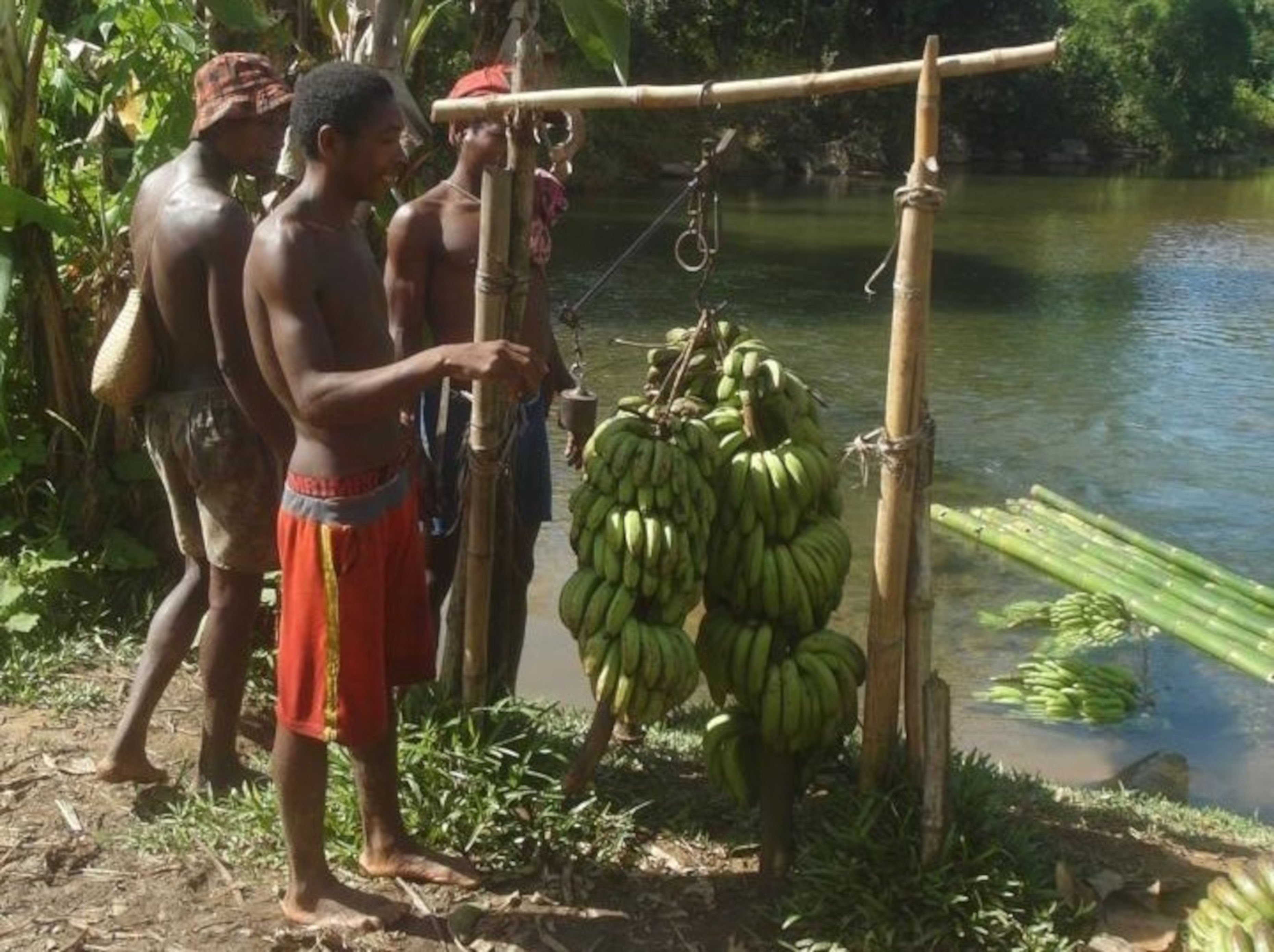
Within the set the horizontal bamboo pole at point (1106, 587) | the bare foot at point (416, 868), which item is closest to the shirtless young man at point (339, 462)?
the bare foot at point (416, 868)

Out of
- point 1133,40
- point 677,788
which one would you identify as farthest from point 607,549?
point 1133,40

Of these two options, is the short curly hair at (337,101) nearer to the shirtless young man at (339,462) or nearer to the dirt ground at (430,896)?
the shirtless young man at (339,462)

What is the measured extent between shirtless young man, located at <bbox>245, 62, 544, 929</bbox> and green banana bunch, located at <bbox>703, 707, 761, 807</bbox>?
0.75 metres

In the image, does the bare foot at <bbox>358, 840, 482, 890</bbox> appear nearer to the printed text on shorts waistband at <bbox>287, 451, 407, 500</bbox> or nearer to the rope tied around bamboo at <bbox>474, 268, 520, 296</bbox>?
the printed text on shorts waistband at <bbox>287, 451, 407, 500</bbox>

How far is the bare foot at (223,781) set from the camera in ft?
13.1

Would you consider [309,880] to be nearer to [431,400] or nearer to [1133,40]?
[431,400]

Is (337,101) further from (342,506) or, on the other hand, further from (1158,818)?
(1158,818)

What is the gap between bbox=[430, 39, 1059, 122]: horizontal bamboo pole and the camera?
309cm

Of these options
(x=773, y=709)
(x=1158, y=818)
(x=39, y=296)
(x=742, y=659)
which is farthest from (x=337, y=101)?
(x=1158, y=818)

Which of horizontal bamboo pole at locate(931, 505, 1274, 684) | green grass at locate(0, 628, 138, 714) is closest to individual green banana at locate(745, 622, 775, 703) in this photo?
green grass at locate(0, 628, 138, 714)

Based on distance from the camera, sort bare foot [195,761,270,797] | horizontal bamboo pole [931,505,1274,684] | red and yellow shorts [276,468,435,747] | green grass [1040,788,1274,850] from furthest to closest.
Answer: horizontal bamboo pole [931,505,1274,684]
green grass [1040,788,1274,850]
bare foot [195,761,270,797]
red and yellow shorts [276,468,435,747]

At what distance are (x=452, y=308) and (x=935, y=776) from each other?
192 centimetres

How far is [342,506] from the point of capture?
3.19 m

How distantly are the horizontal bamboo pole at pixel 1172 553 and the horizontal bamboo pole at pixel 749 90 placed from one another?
441cm
